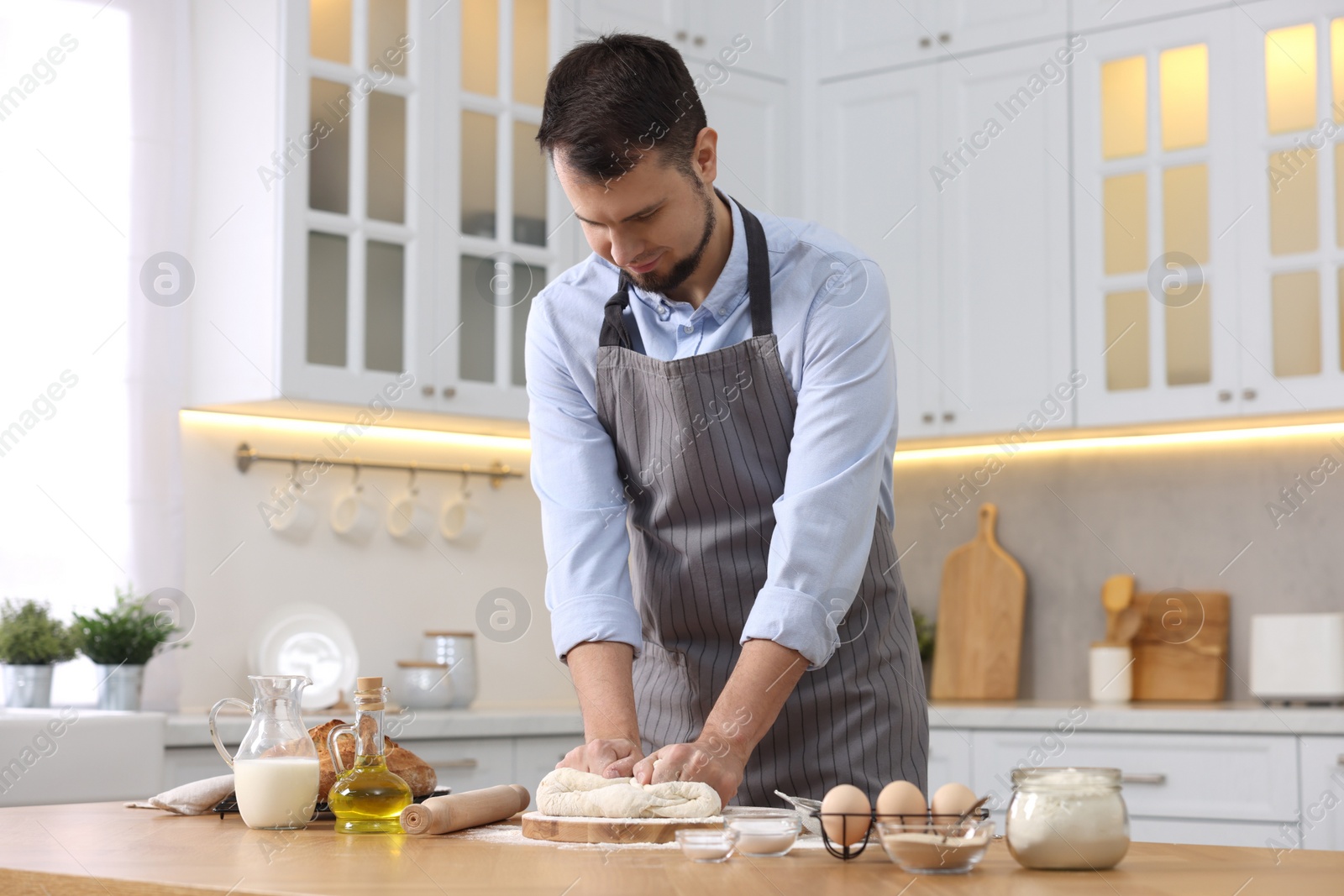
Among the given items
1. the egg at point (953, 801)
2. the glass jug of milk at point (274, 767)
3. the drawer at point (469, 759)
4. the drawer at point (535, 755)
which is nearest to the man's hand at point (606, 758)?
the glass jug of milk at point (274, 767)

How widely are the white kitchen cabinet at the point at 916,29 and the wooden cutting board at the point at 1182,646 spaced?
59.9 inches

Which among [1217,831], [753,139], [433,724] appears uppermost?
Answer: [753,139]

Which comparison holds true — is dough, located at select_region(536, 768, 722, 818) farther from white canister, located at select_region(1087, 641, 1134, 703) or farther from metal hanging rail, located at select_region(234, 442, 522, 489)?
white canister, located at select_region(1087, 641, 1134, 703)

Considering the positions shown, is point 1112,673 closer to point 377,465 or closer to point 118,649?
A: point 377,465

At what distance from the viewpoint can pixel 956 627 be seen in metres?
4.17

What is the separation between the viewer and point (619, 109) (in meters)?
1.62

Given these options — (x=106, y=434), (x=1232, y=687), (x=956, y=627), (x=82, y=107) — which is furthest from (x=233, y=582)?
(x=1232, y=687)

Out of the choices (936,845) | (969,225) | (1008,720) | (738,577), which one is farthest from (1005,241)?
(936,845)

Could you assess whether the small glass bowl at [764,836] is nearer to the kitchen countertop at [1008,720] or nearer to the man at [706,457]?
the man at [706,457]

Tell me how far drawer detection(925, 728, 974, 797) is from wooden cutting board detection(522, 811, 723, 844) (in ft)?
7.60

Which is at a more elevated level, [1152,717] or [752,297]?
[752,297]

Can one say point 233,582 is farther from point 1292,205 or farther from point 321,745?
point 1292,205

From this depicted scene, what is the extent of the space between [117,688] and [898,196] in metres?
2.36

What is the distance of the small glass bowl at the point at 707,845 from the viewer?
46.1 inches
